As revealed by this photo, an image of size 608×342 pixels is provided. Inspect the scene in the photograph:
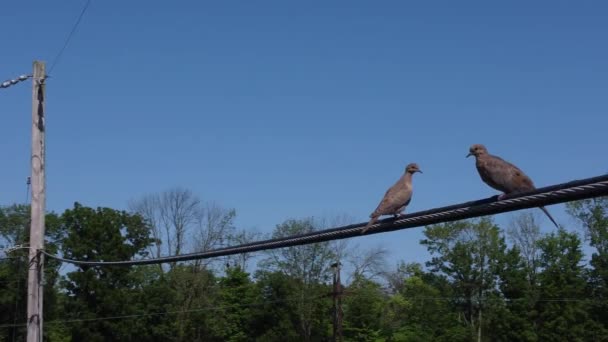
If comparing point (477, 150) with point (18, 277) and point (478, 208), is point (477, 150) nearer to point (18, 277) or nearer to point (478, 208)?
point (478, 208)

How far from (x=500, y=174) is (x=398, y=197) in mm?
1605

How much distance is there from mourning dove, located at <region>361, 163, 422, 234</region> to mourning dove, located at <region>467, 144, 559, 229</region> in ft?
3.25

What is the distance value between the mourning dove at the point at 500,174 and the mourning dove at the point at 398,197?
3.25ft

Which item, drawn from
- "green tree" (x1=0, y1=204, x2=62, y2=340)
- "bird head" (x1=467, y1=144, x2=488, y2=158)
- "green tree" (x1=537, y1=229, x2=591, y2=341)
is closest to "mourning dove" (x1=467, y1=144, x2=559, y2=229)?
"bird head" (x1=467, y1=144, x2=488, y2=158)

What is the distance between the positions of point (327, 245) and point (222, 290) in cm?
1079

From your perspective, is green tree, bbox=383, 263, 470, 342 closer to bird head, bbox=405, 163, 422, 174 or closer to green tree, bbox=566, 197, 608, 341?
green tree, bbox=566, 197, 608, 341

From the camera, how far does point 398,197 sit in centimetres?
828

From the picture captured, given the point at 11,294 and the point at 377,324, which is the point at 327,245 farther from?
the point at 11,294

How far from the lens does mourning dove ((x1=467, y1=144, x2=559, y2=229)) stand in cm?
650

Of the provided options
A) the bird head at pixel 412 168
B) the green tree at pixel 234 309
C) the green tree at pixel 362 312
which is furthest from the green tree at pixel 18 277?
the bird head at pixel 412 168

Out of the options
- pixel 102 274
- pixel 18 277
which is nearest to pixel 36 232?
pixel 18 277

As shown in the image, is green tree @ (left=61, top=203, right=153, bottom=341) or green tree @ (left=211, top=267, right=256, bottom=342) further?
green tree @ (left=211, top=267, right=256, bottom=342)

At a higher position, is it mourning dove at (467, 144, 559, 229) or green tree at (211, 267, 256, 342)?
green tree at (211, 267, 256, 342)

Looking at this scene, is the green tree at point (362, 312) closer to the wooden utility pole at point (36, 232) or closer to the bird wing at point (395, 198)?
the wooden utility pole at point (36, 232)
